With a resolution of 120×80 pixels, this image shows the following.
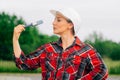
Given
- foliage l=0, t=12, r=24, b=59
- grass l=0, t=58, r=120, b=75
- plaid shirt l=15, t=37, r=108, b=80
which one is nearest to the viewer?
plaid shirt l=15, t=37, r=108, b=80

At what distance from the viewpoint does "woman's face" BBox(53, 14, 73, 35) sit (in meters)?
5.16

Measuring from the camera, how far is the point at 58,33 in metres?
5.19

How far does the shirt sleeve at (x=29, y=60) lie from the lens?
17.2 feet

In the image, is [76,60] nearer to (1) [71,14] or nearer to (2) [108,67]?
(1) [71,14]

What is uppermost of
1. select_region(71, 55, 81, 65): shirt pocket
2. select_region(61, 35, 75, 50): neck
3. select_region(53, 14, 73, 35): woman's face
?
select_region(53, 14, 73, 35): woman's face

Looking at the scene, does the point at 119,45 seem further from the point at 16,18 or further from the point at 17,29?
the point at 16,18

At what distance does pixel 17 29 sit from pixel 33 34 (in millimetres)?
50120

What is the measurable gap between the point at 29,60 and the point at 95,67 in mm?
692

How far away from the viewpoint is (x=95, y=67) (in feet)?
16.9

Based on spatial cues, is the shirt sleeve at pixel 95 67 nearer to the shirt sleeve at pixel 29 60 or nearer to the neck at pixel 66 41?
the neck at pixel 66 41

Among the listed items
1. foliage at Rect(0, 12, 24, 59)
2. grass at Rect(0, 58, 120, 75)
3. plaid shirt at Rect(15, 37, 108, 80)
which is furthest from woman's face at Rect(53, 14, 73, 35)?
foliage at Rect(0, 12, 24, 59)

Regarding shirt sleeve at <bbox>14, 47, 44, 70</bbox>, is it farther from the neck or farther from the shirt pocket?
the shirt pocket

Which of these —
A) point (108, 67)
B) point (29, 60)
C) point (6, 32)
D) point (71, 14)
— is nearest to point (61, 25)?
point (71, 14)

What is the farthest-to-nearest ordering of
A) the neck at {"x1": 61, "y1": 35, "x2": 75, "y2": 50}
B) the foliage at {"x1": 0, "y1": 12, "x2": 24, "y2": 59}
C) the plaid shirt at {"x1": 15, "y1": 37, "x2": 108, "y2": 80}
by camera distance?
the foliage at {"x1": 0, "y1": 12, "x2": 24, "y2": 59} → the neck at {"x1": 61, "y1": 35, "x2": 75, "y2": 50} → the plaid shirt at {"x1": 15, "y1": 37, "x2": 108, "y2": 80}
